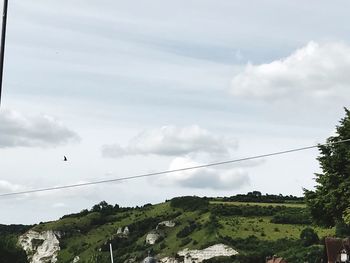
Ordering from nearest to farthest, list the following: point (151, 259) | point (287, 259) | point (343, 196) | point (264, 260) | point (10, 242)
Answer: point (151, 259)
point (343, 196)
point (10, 242)
point (287, 259)
point (264, 260)

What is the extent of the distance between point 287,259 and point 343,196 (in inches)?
4339

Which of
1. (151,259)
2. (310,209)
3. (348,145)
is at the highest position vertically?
(348,145)

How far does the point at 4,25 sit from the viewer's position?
23266 mm

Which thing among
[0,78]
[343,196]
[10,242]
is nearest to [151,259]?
[0,78]

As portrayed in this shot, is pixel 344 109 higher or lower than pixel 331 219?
higher

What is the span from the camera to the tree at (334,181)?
2402 inches

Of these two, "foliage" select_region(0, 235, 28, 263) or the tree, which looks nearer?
the tree

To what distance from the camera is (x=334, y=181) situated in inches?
2454

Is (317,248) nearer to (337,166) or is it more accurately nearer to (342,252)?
(342,252)

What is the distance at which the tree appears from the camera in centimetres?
6102

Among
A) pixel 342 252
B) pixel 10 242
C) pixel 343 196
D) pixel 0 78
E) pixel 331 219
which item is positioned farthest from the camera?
pixel 10 242

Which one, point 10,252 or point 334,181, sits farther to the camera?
point 10,252

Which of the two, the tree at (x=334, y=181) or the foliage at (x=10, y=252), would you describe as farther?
the foliage at (x=10, y=252)

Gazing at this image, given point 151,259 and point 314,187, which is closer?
point 151,259
